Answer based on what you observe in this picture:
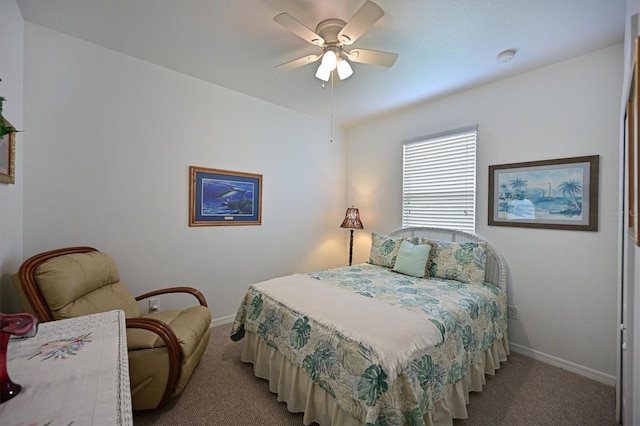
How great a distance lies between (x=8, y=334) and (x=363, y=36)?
8.47 feet

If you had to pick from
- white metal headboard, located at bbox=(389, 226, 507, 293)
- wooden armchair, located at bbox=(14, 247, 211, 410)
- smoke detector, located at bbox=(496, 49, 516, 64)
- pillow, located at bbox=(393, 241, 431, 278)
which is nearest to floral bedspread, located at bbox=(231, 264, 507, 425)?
pillow, located at bbox=(393, 241, 431, 278)

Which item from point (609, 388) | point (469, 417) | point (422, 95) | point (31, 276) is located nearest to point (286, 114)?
point (422, 95)

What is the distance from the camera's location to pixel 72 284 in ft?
5.91

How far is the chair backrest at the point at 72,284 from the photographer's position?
1.69 m

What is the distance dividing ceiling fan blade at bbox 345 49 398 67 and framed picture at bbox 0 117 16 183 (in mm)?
2281

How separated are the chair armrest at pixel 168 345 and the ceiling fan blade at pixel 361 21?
2.31m

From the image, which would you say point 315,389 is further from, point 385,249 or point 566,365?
point 566,365

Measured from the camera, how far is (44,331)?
3.91ft

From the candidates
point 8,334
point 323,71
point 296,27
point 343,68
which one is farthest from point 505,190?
point 8,334

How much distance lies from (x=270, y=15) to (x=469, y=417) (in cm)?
309

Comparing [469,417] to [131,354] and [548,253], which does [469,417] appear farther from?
[131,354]

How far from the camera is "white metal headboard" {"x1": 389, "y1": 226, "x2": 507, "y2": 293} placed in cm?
271

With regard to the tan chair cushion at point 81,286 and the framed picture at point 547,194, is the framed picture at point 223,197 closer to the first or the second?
the tan chair cushion at point 81,286

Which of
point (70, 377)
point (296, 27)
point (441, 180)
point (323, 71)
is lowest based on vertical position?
point (70, 377)
